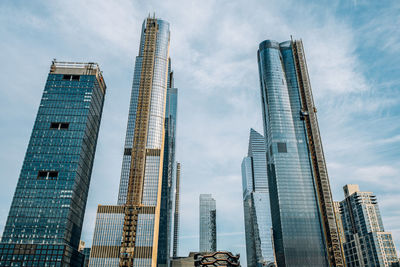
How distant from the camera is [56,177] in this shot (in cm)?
16625

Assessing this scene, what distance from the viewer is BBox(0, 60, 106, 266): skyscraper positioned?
14838 centimetres

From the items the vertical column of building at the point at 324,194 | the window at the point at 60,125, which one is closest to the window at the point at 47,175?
the window at the point at 60,125

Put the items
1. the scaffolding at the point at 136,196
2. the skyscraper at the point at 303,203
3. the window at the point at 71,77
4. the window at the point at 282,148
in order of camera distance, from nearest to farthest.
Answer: the scaffolding at the point at 136,196
the skyscraper at the point at 303,203
the window at the point at 71,77
the window at the point at 282,148

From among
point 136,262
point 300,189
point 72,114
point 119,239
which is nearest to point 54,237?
point 119,239

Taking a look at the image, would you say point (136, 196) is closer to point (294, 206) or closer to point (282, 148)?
point (294, 206)

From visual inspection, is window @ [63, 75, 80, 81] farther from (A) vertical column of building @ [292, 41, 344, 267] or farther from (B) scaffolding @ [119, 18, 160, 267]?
(A) vertical column of building @ [292, 41, 344, 267]

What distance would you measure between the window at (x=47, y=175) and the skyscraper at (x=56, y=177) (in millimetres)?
491

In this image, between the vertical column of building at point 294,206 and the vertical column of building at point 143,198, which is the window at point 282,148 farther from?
the vertical column of building at point 143,198

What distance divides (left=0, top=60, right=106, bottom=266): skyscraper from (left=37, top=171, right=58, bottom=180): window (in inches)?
19.3

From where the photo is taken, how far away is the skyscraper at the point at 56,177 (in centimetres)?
14838

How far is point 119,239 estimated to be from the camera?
490 ft

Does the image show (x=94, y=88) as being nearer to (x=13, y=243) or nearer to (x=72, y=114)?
(x=72, y=114)

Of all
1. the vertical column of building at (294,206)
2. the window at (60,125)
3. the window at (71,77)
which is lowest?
the vertical column of building at (294,206)

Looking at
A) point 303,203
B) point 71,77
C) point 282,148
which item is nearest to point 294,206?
point 303,203
